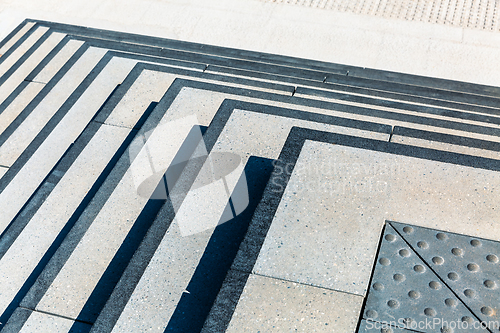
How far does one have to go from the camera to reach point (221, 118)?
6113 millimetres

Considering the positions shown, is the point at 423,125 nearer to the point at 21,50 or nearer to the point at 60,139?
the point at 60,139

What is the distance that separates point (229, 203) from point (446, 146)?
2.98 metres

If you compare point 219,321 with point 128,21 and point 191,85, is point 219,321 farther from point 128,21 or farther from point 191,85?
point 128,21

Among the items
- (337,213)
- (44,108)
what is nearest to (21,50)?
(44,108)

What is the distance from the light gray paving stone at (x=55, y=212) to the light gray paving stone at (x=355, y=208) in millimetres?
3104

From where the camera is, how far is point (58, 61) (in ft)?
31.7

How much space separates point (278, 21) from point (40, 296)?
9089 millimetres

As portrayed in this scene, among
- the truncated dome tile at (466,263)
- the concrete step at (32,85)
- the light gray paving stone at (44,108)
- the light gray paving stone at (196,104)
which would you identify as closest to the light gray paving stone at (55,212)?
the light gray paving stone at (196,104)

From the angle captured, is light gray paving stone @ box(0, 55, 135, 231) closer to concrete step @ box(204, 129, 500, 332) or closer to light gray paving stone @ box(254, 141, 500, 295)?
concrete step @ box(204, 129, 500, 332)

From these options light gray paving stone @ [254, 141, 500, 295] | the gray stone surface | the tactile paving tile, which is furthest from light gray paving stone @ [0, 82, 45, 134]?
the tactile paving tile

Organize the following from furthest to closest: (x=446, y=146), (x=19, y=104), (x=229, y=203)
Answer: (x=19, y=104) → (x=446, y=146) → (x=229, y=203)

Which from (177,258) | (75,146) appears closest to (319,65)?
(75,146)

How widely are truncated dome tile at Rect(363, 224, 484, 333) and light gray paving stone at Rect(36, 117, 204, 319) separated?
9.71 feet

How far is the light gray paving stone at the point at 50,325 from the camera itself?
4652 millimetres
